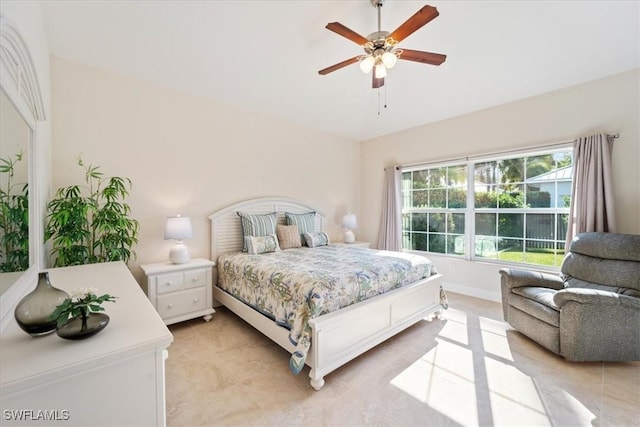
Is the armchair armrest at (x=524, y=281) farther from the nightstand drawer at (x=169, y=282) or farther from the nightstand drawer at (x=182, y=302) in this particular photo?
the nightstand drawer at (x=169, y=282)

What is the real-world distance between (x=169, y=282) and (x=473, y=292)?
13.0ft

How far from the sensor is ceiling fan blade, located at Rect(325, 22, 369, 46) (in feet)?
6.24

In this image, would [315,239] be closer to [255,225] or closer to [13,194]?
[255,225]

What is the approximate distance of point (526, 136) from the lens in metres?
3.36

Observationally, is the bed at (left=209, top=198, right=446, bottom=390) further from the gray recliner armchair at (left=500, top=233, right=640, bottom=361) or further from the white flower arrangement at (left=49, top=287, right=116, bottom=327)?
the white flower arrangement at (left=49, top=287, right=116, bottom=327)

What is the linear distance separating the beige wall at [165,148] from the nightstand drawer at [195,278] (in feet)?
1.60

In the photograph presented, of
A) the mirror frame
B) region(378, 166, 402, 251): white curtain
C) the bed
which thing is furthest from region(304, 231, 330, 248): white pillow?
the mirror frame

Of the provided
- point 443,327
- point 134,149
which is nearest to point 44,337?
point 134,149

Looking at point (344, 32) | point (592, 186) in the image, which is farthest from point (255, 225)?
point (592, 186)

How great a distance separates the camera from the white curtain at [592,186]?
2748mm

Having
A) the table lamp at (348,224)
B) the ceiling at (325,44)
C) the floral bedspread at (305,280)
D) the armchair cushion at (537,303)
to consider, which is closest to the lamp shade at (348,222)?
the table lamp at (348,224)

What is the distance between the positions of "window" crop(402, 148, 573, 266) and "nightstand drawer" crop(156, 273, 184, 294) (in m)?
3.64

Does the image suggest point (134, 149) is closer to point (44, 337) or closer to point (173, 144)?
point (173, 144)

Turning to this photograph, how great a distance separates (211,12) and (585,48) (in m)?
3.64
